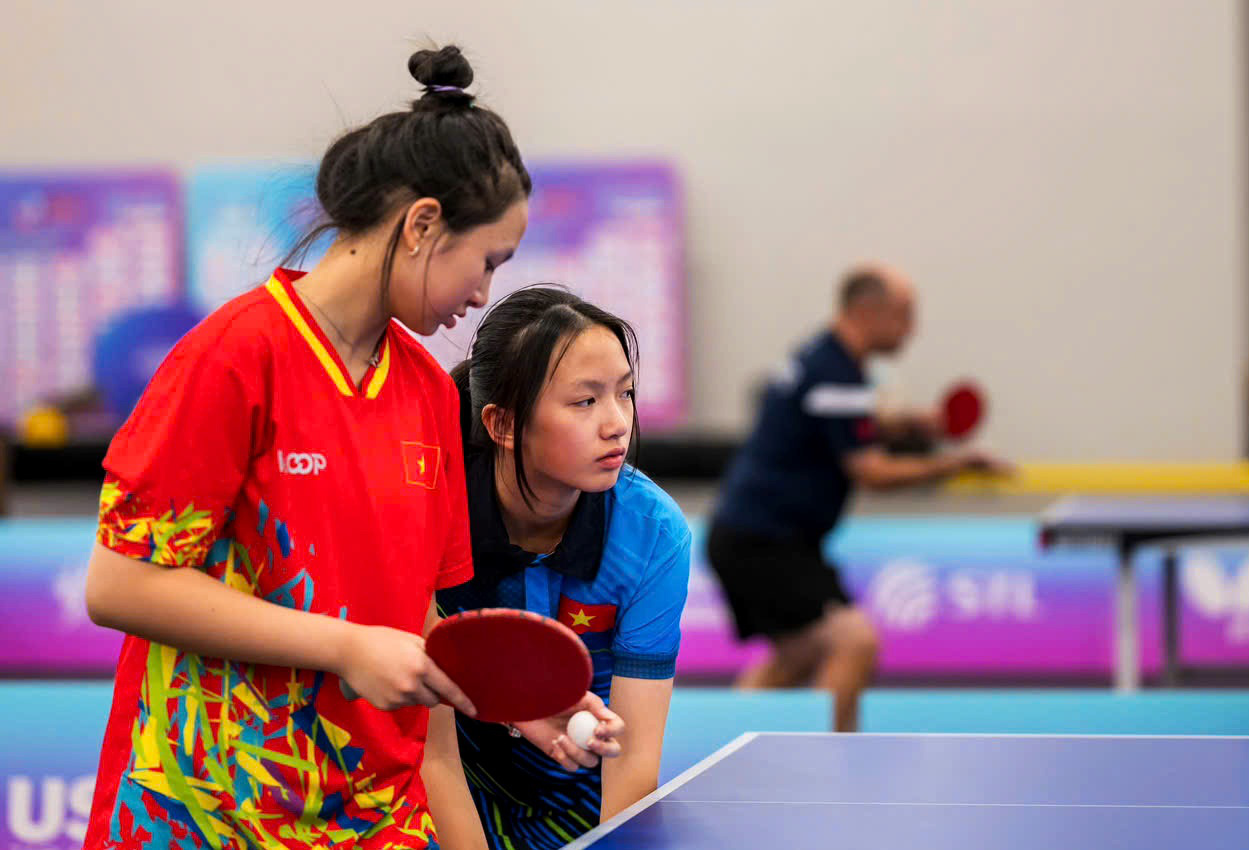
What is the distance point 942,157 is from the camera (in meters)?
7.79

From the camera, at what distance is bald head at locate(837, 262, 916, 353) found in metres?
4.77

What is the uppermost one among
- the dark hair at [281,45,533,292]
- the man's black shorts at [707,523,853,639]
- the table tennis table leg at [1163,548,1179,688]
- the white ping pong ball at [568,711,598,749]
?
the dark hair at [281,45,533,292]

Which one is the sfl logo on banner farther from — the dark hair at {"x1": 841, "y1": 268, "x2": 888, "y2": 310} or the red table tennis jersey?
the dark hair at {"x1": 841, "y1": 268, "x2": 888, "y2": 310}

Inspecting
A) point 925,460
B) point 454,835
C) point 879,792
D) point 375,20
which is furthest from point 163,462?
point 375,20

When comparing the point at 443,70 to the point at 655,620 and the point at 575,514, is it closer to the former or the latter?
the point at 575,514

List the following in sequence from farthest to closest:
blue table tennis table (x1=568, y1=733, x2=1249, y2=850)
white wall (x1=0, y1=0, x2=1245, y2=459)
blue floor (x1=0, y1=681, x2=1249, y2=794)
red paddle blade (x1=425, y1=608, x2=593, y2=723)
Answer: white wall (x1=0, y1=0, x2=1245, y2=459) → blue floor (x1=0, y1=681, x2=1249, y2=794) → blue table tennis table (x1=568, y1=733, x2=1249, y2=850) → red paddle blade (x1=425, y1=608, x2=593, y2=723)

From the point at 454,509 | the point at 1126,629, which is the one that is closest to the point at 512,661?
the point at 454,509

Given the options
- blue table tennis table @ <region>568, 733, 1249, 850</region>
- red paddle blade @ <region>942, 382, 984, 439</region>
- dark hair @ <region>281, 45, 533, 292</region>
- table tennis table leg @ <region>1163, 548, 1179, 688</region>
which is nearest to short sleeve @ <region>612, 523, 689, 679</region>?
blue table tennis table @ <region>568, 733, 1249, 850</region>

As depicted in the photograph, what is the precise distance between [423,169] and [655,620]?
69cm

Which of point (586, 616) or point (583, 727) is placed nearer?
point (583, 727)

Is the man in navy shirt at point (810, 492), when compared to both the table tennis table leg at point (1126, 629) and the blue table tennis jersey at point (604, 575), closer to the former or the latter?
the table tennis table leg at point (1126, 629)

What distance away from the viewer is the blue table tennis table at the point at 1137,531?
4441 millimetres

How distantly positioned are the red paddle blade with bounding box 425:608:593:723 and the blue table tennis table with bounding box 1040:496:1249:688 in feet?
10.2

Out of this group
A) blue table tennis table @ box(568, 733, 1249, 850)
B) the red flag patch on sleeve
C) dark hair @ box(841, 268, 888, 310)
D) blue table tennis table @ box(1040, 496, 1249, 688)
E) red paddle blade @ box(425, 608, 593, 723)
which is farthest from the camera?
dark hair @ box(841, 268, 888, 310)
